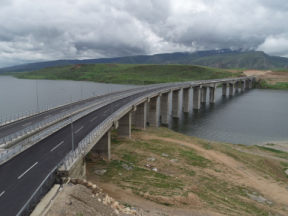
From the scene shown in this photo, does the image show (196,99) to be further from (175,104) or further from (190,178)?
(190,178)

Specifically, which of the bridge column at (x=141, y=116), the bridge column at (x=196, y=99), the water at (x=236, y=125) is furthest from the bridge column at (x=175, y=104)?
the bridge column at (x=141, y=116)

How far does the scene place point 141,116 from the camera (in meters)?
65.6

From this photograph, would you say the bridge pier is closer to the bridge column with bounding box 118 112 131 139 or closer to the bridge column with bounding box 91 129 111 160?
the bridge column with bounding box 118 112 131 139

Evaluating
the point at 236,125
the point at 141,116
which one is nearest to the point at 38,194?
the point at 141,116

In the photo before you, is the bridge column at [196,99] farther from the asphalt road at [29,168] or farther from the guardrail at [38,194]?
the guardrail at [38,194]

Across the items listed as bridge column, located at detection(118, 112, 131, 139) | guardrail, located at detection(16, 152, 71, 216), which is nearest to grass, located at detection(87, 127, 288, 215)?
bridge column, located at detection(118, 112, 131, 139)

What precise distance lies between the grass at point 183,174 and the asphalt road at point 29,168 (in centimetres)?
667

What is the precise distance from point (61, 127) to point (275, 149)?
160ft

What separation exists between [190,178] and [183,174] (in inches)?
58.7

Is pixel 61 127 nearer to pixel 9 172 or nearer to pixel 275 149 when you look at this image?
pixel 9 172

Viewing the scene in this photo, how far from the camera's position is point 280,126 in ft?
249

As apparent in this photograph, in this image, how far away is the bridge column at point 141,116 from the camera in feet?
215

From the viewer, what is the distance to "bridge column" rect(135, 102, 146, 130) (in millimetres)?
65438

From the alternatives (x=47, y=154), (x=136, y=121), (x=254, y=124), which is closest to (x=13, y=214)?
(x=47, y=154)
